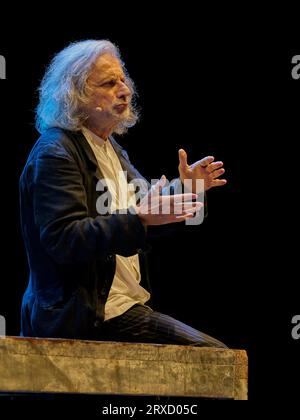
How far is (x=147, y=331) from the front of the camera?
7.99 feet

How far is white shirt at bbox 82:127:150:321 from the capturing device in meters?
2.46

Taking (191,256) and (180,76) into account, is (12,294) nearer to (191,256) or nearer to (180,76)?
(191,256)

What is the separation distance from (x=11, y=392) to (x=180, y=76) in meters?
2.23

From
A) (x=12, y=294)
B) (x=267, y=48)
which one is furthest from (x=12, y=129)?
(x=267, y=48)

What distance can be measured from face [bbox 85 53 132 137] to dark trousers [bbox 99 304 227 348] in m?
0.59

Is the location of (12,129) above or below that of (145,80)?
below

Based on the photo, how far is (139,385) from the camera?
2.22m

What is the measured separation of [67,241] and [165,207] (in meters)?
0.28

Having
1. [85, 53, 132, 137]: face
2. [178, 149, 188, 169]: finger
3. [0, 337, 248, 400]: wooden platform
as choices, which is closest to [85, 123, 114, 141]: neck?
[85, 53, 132, 137]: face

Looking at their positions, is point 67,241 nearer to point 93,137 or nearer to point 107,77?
point 93,137

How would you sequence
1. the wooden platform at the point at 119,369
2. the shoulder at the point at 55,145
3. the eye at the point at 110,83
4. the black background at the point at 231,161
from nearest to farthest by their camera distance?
the wooden platform at the point at 119,369, the shoulder at the point at 55,145, the eye at the point at 110,83, the black background at the point at 231,161

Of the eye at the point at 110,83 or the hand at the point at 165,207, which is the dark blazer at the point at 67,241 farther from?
the eye at the point at 110,83

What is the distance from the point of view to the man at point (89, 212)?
224cm

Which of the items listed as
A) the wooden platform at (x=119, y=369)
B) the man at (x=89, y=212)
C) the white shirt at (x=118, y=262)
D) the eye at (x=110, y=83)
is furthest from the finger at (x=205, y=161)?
the wooden platform at (x=119, y=369)
